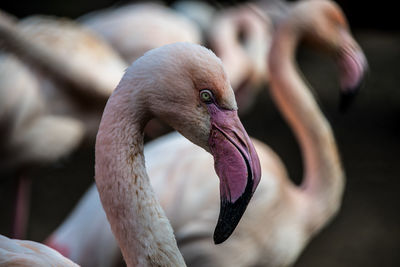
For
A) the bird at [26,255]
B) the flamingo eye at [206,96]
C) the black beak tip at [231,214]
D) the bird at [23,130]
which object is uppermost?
the flamingo eye at [206,96]

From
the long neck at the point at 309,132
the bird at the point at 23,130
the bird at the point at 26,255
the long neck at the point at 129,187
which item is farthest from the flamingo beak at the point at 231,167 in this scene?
the bird at the point at 23,130

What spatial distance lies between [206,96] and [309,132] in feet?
4.88

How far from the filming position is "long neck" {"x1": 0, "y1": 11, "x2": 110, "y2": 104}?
2.72 m

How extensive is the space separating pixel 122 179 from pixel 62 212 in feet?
9.32

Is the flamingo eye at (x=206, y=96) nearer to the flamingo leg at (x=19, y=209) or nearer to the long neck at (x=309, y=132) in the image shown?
the long neck at (x=309, y=132)

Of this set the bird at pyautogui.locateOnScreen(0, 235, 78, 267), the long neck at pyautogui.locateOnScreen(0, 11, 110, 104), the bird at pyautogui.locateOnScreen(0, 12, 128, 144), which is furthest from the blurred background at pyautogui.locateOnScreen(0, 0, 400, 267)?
the bird at pyautogui.locateOnScreen(0, 235, 78, 267)

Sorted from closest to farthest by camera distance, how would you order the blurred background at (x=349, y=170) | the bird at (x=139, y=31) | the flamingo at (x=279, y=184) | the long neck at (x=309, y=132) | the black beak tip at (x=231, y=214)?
the black beak tip at (x=231, y=214) < the flamingo at (x=279, y=184) < the long neck at (x=309, y=132) < the blurred background at (x=349, y=170) < the bird at (x=139, y=31)

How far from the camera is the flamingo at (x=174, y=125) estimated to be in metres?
1.30

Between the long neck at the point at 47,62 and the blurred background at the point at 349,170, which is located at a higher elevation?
the long neck at the point at 47,62

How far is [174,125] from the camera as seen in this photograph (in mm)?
1377

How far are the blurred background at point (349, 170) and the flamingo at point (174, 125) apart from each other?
7.38ft

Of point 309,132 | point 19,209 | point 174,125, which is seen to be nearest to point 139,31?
point 19,209

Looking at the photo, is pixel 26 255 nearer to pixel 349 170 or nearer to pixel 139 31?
pixel 139 31

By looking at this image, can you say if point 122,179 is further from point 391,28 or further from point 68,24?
point 391,28
